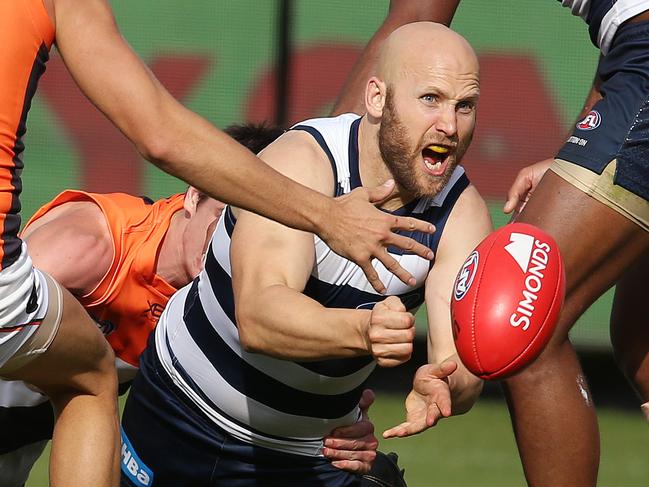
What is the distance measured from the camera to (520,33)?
6824 millimetres

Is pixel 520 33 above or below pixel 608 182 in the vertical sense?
below

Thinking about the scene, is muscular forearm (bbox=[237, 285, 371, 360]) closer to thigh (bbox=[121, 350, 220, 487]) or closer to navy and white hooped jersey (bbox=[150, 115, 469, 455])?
navy and white hooped jersey (bbox=[150, 115, 469, 455])

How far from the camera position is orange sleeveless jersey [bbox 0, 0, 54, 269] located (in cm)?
300

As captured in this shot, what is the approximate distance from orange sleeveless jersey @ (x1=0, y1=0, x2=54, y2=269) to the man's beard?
0.88 meters

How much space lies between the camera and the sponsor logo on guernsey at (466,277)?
302 centimetres

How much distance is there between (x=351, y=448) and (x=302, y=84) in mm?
3611

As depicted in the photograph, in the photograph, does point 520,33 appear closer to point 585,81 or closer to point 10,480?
point 585,81

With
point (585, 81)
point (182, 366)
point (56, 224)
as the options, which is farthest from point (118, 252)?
point (585, 81)

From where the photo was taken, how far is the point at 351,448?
144 inches

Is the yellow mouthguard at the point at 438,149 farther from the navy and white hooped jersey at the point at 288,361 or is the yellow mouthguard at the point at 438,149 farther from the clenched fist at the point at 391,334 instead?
the clenched fist at the point at 391,334

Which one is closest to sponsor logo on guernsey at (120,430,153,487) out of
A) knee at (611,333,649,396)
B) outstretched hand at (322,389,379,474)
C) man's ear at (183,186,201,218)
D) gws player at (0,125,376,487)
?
gws player at (0,125,376,487)

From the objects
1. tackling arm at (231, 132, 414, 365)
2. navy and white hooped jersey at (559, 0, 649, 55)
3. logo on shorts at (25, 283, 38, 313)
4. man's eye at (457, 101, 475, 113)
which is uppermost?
navy and white hooped jersey at (559, 0, 649, 55)

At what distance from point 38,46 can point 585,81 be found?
14.1 feet

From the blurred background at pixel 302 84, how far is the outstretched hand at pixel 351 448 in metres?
3.02
